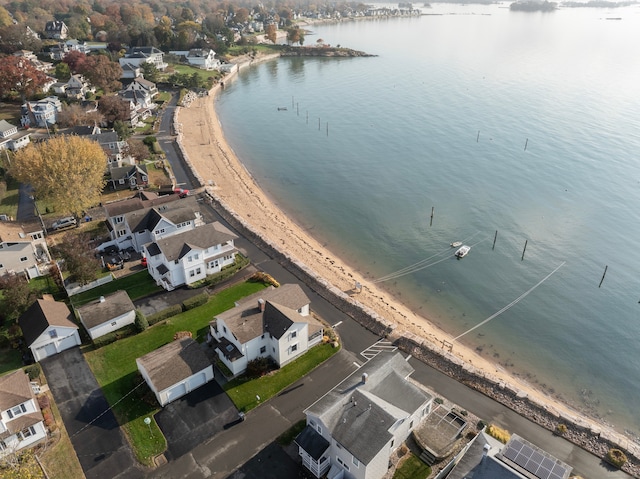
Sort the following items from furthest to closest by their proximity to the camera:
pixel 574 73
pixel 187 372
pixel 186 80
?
1. pixel 574 73
2. pixel 186 80
3. pixel 187 372

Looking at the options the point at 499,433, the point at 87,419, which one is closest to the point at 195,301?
the point at 87,419

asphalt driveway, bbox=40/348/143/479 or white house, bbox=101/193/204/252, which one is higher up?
white house, bbox=101/193/204/252

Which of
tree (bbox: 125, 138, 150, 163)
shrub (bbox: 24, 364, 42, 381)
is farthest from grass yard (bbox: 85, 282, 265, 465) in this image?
tree (bbox: 125, 138, 150, 163)

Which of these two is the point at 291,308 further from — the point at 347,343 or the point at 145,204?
the point at 145,204

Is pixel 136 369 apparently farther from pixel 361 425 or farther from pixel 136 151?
pixel 136 151

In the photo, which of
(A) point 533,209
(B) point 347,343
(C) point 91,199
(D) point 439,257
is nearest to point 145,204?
(C) point 91,199

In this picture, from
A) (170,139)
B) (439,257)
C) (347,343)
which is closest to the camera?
(347,343)

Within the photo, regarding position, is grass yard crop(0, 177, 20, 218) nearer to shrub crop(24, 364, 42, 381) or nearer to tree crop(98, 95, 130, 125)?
tree crop(98, 95, 130, 125)
